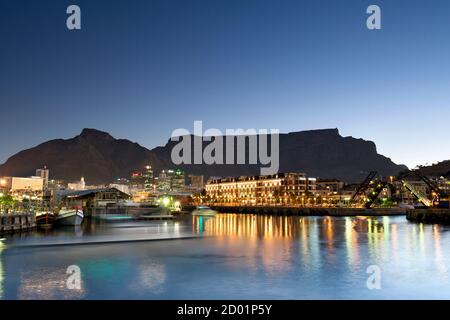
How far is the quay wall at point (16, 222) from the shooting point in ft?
170

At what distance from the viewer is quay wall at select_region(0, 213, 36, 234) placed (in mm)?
51822

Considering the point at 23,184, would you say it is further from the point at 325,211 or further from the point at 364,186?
the point at 364,186

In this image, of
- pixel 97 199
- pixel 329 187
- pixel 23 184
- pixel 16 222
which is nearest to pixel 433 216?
pixel 16 222

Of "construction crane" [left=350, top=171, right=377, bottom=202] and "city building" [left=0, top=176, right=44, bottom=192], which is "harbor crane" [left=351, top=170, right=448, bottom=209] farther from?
"city building" [left=0, top=176, right=44, bottom=192]

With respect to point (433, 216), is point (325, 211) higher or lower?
lower

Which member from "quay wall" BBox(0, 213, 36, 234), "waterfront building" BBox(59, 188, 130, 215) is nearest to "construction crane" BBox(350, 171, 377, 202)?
"waterfront building" BBox(59, 188, 130, 215)

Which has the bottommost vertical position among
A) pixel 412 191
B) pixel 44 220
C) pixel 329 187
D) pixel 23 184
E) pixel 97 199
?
pixel 44 220

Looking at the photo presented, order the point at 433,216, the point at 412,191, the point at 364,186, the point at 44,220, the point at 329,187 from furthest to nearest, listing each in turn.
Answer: the point at 329,187
the point at 364,186
the point at 412,191
the point at 433,216
the point at 44,220

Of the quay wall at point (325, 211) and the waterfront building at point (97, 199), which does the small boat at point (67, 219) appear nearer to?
the waterfront building at point (97, 199)

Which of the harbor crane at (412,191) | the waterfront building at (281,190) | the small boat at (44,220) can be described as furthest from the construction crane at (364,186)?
the small boat at (44,220)

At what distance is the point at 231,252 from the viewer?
36.3m

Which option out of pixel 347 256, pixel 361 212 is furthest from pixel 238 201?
pixel 347 256

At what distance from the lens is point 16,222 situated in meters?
55.4
